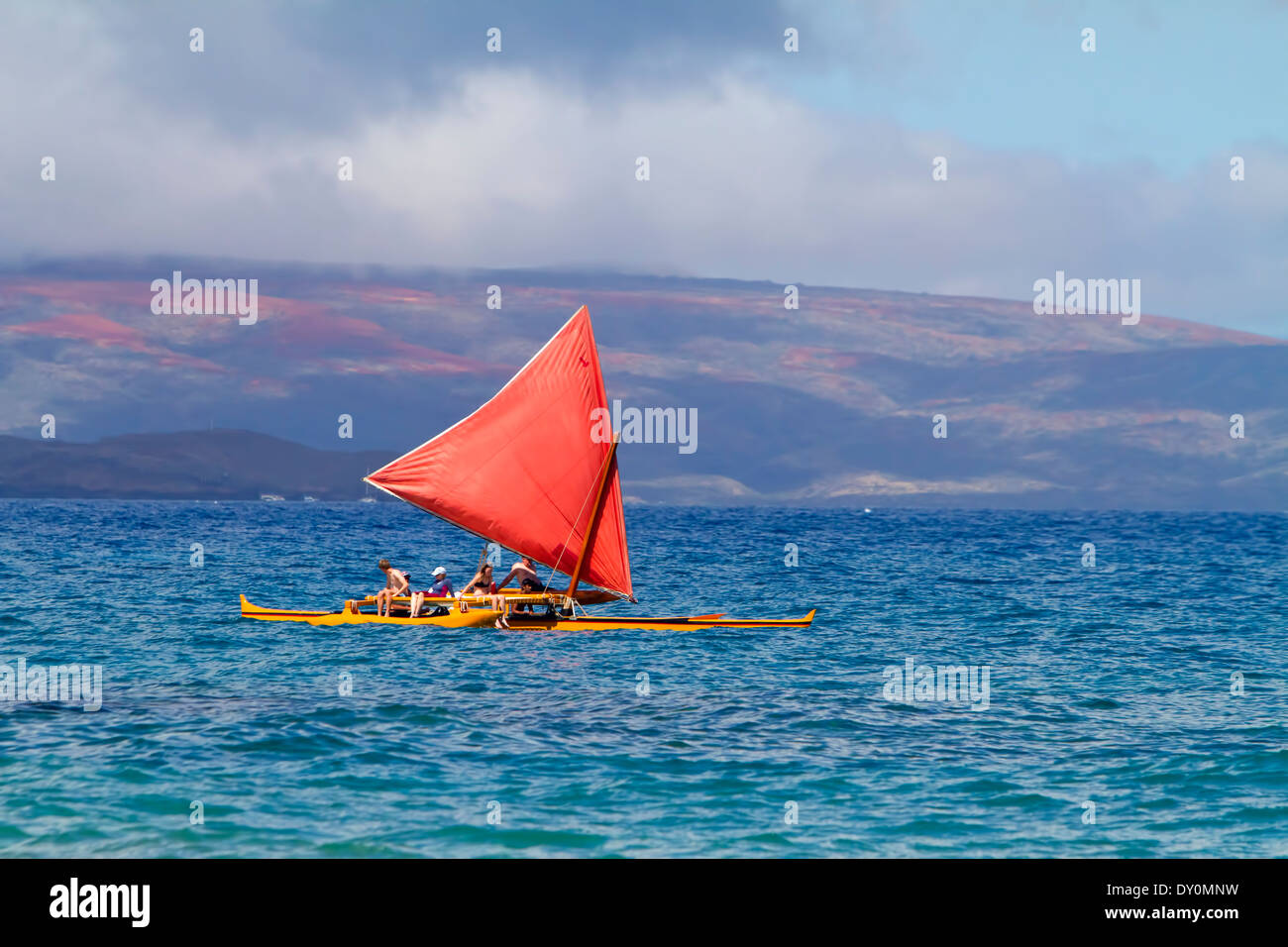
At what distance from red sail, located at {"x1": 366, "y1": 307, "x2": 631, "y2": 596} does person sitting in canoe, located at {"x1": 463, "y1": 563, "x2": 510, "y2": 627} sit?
5.31 feet

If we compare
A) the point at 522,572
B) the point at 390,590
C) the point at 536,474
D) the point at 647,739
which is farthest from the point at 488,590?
the point at 647,739

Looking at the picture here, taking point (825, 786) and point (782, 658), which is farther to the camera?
point (782, 658)

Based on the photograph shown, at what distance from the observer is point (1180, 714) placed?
27781 mm

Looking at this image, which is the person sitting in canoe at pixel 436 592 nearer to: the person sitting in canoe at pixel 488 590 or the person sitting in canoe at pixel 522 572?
the person sitting in canoe at pixel 488 590

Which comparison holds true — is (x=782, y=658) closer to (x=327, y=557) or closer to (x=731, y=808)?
(x=731, y=808)

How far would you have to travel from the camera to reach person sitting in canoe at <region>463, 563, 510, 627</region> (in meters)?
38.2

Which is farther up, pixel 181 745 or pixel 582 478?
pixel 582 478

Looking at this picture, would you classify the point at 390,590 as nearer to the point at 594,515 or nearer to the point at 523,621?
the point at 523,621

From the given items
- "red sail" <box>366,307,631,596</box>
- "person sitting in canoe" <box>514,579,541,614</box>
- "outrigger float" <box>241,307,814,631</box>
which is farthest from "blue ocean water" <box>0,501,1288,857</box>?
"red sail" <box>366,307,631,596</box>

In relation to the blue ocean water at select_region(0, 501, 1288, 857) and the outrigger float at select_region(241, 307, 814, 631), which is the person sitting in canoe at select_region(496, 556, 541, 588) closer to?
the outrigger float at select_region(241, 307, 814, 631)

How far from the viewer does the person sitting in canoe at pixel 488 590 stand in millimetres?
38219

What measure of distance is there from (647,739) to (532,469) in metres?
17.9
